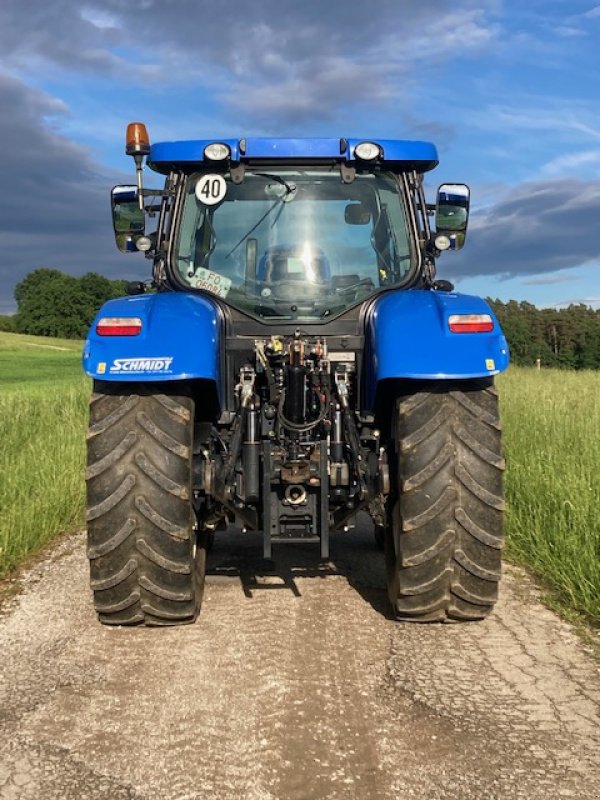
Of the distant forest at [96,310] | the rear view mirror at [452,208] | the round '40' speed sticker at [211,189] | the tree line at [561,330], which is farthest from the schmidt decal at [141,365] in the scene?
the tree line at [561,330]

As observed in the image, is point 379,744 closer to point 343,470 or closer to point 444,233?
point 343,470

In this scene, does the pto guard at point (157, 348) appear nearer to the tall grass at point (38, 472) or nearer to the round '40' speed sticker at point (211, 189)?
the round '40' speed sticker at point (211, 189)

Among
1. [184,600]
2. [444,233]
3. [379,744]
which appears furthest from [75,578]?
[444,233]

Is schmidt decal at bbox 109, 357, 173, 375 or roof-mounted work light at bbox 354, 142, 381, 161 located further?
roof-mounted work light at bbox 354, 142, 381, 161

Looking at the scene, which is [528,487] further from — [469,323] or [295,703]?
[295,703]

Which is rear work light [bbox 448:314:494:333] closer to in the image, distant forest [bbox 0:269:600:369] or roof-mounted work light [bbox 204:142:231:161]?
roof-mounted work light [bbox 204:142:231:161]

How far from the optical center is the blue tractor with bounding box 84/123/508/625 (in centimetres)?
354

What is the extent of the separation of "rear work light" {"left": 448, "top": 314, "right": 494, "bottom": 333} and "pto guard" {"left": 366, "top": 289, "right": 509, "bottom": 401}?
0.06 ft

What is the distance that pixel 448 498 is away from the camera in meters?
3.55

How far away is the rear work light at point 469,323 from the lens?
3.54 m

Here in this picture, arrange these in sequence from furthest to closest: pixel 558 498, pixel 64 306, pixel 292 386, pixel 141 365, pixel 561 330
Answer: pixel 64 306 < pixel 561 330 < pixel 558 498 < pixel 292 386 < pixel 141 365

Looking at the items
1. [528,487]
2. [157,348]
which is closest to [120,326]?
[157,348]

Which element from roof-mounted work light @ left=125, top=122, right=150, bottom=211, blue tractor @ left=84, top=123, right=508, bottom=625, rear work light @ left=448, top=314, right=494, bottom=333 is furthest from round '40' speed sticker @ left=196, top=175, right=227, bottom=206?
rear work light @ left=448, top=314, right=494, bottom=333

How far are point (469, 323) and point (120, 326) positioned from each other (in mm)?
1591
